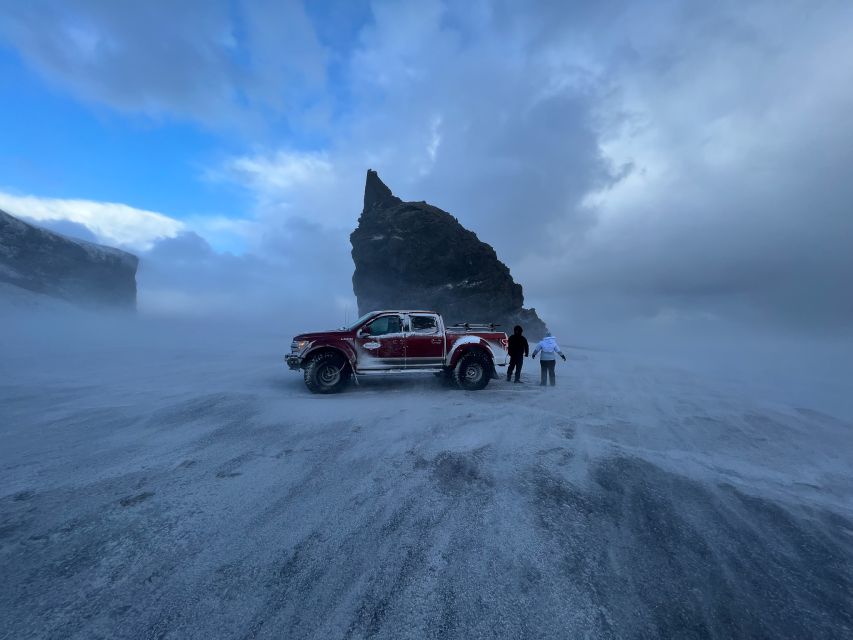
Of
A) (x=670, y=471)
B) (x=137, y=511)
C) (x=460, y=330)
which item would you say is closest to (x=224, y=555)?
(x=137, y=511)

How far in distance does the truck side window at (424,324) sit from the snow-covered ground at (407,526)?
10.4 ft

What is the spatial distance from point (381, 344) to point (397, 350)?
1.45ft

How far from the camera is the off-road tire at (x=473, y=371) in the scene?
919cm

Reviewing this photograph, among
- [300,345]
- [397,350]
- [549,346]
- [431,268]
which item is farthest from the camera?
[431,268]

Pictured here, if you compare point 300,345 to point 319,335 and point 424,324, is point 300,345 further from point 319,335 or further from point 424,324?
point 424,324

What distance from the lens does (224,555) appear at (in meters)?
2.70

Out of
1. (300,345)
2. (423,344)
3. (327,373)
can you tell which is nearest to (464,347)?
(423,344)

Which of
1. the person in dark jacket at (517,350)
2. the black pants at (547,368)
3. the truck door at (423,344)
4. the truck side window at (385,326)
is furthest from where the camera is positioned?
the person in dark jacket at (517,350)

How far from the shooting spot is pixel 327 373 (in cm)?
842

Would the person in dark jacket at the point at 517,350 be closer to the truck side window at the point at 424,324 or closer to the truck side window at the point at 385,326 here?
the truck side window at the point at 424,324

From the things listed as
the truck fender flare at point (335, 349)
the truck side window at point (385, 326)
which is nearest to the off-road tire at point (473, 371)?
the truck side window at point (385, 326)

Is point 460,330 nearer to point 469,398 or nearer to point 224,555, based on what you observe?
point 469,398

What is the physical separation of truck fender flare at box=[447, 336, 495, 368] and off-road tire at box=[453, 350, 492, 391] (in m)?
0.11

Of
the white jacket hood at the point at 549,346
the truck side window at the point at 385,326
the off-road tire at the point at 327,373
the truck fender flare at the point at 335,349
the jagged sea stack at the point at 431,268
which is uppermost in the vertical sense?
the jagged sea stack at the point at 431,268
